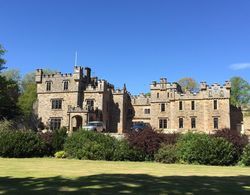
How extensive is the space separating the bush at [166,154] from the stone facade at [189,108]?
91.9 feet

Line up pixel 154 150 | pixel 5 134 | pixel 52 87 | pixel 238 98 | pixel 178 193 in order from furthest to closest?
pixel 238 98 → pixel 52 87 → pixel 5 134 → pixel 154 150 → pixel 178 193

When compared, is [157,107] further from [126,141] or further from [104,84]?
[126,141]

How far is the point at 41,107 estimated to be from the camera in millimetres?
55438

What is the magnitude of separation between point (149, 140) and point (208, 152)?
423cm

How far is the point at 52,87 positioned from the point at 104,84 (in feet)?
26.4

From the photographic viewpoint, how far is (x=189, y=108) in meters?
53.1

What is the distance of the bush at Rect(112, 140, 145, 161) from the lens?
80.0 feet

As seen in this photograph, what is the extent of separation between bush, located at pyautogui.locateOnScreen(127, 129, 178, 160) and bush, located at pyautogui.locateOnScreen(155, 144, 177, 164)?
716 mm

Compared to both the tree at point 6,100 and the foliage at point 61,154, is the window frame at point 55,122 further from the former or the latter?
the foliage at point 61,154

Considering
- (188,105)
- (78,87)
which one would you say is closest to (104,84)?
(78,87)

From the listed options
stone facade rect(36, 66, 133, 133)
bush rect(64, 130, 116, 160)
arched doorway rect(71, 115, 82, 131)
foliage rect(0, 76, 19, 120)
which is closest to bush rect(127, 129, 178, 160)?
bush rect(64, 130, 116, 160)

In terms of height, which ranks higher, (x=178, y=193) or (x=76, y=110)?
(x=76, y=110)

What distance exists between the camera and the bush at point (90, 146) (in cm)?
2461

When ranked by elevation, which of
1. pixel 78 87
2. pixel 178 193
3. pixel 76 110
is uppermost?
pixel 78 87
